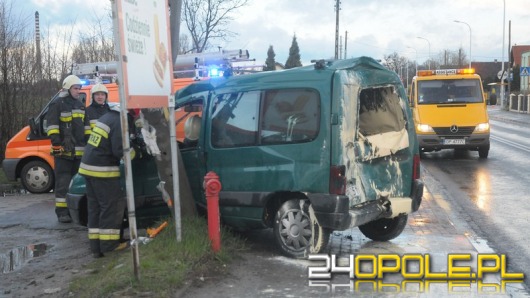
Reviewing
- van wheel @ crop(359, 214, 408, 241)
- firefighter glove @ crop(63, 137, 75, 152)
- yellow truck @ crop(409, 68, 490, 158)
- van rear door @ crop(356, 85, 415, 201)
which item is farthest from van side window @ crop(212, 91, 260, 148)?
yellow truck @ crop(409, 68, 490, 158)

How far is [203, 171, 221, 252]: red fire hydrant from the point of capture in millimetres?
5867

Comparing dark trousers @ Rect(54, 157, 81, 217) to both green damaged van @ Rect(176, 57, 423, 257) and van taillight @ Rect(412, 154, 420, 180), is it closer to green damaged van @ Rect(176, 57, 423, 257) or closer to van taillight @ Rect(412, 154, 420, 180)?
green damaged van @ Rect(176, 57, 423, 257)

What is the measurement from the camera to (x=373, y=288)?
521 cm

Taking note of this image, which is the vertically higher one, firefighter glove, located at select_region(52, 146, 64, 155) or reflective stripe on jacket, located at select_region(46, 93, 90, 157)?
reflective stripe on jacket, located at select_region(46, 93, 90, 157)

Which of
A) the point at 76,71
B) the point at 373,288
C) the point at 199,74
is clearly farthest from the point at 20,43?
the point at 373,288

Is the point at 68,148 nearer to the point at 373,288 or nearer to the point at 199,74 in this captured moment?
the point at 199,74

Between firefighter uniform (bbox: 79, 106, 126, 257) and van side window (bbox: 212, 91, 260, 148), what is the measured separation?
43.5 inches

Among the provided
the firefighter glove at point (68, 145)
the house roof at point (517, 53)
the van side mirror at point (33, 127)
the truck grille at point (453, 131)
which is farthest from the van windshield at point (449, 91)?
the house roof at point (517, 53)

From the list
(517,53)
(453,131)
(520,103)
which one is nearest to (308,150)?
(453,131)

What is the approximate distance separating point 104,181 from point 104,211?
33cm

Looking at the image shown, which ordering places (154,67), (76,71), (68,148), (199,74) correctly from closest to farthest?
1. (154,67)
2. (68,148)
3. (199,74)
4. (76,71)

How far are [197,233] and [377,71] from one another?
2.66m

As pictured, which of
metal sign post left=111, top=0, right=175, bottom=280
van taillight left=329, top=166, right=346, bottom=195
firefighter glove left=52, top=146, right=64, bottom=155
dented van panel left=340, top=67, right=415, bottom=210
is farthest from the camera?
firefighter glove left=52, top=146, right=64, bottom=155

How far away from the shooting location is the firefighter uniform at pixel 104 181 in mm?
6266
